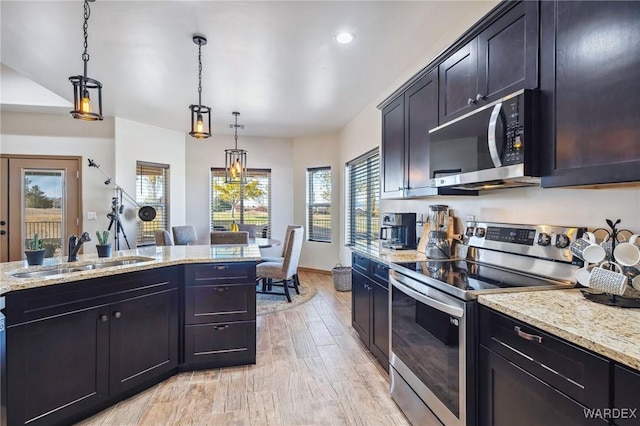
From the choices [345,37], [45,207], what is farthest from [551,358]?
[45,207]

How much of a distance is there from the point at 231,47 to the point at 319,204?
12.7ft

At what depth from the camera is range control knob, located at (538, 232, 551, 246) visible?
→ 1715mm

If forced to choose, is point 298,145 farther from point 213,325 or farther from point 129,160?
point 213,325

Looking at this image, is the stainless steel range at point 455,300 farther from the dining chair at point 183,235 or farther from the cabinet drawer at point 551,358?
the dining chair at point 183,235

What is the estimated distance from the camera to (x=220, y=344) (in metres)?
2.67

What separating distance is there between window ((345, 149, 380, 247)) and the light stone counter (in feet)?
9.52

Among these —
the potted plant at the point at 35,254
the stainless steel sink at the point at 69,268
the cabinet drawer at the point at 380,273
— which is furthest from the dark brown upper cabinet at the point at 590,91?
the potted plant at the point at 35,254

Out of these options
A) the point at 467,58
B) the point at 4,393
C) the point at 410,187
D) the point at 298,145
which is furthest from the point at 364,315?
the point at 298,145

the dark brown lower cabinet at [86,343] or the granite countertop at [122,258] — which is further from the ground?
the granite countertop at [122,258]

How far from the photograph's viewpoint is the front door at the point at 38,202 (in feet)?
17.0

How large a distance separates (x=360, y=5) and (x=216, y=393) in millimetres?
2948

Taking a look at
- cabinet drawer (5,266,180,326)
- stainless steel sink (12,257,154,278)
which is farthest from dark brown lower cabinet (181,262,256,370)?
stainless steel sink (12,257,154,278)

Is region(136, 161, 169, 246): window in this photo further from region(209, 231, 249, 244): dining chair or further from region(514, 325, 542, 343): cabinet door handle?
region(514, 325, 542, 343): cabinet door handle

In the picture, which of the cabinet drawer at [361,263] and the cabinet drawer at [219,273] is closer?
the cabinet drawer at [219,273]
